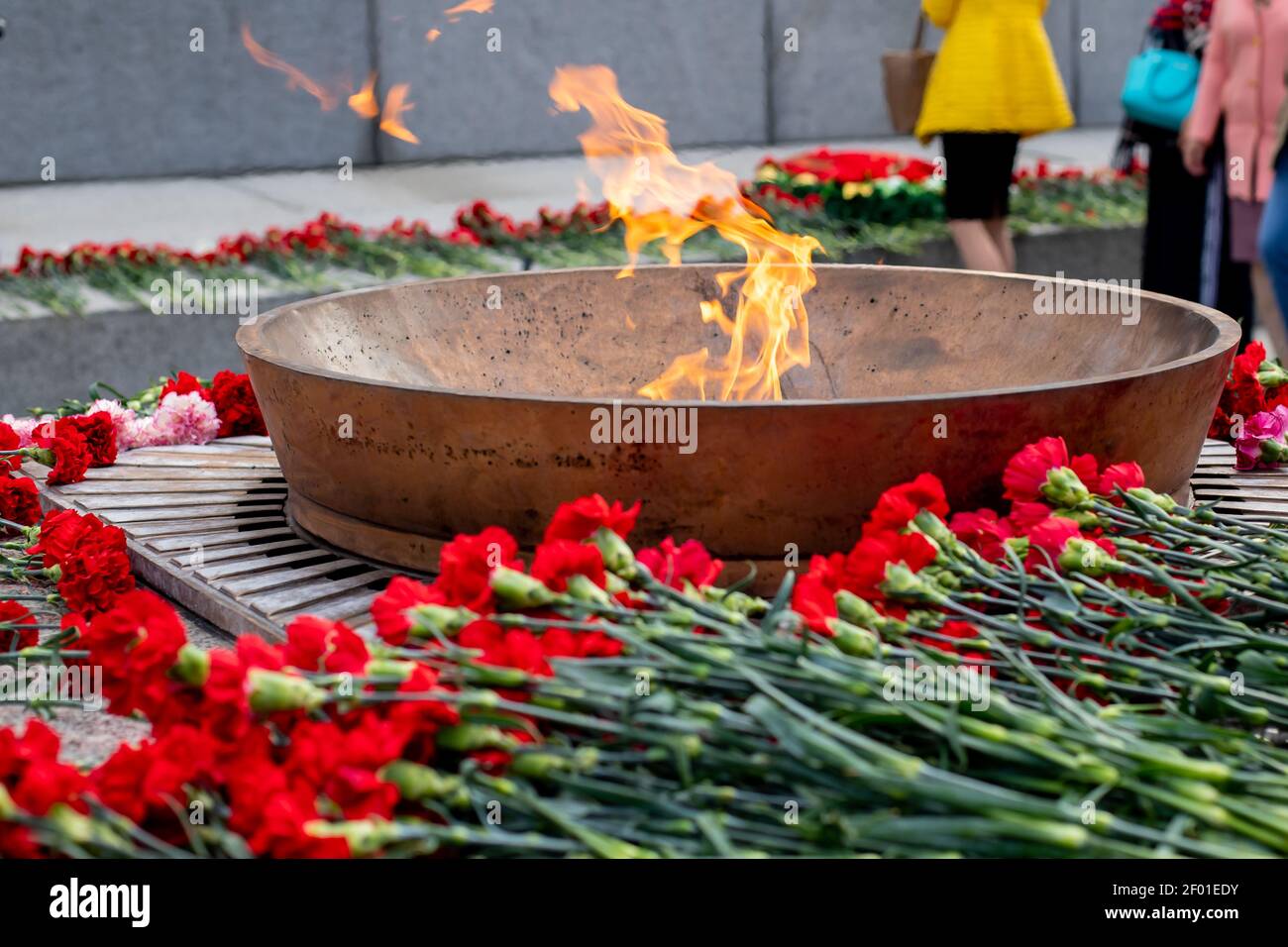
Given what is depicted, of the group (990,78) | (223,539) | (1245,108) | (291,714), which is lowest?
(223,539)

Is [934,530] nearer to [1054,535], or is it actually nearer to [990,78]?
[1054,535]

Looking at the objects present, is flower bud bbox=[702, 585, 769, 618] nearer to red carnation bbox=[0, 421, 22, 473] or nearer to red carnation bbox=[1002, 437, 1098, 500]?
red carnation bbox=[1002, 437, 1098, 500]

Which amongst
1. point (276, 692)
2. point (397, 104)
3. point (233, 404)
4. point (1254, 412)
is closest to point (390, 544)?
point (276, 692)

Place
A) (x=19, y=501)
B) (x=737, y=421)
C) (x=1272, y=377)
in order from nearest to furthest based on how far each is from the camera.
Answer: (x=737, y=421) → (x=19, y=501) → (x=1272, y=377)

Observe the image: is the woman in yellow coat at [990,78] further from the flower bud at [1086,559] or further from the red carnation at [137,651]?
the red carnation at [137,651]

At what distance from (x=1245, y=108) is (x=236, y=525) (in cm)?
331

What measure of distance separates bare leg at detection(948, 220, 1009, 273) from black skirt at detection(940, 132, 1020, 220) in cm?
3

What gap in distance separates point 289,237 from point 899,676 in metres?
4.46

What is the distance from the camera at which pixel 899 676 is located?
1329mm

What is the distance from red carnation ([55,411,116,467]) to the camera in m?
2.73

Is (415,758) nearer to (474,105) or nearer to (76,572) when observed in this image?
(76,572)

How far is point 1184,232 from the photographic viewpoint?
5.23 metres

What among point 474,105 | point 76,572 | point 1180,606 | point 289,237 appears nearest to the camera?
point 1180,606
